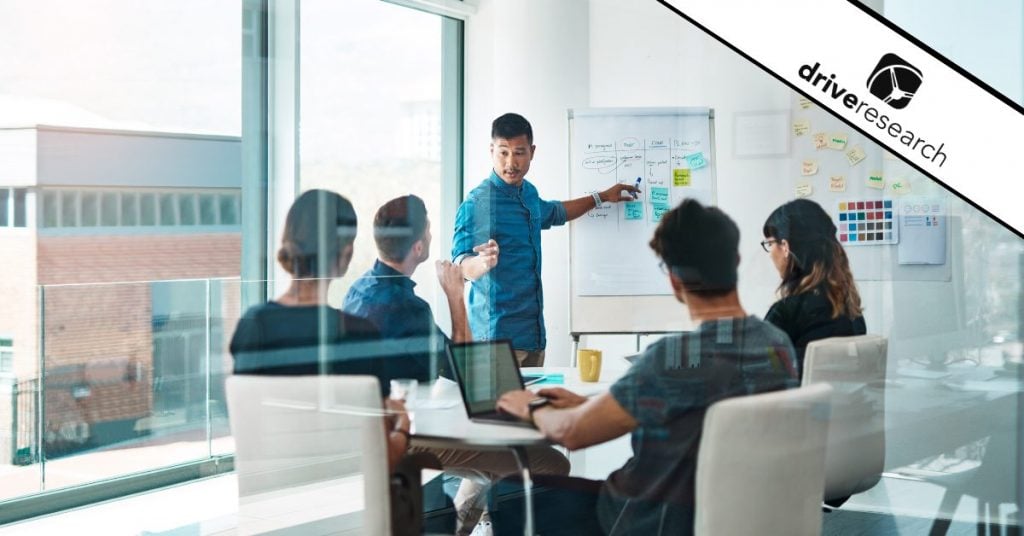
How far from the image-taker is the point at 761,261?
10.2ft

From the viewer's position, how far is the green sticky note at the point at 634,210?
3.39 metres

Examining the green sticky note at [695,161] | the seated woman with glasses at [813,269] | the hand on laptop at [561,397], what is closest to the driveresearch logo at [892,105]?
the seated woman with glasses at [813,269]

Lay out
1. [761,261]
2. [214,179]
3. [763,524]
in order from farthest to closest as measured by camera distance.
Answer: [214,179], [761,261], [763,524]

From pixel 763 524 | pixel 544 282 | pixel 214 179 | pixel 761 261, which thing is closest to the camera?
pixel 763 524

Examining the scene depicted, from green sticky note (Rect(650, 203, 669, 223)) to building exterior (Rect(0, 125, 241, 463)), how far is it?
1.32 metres

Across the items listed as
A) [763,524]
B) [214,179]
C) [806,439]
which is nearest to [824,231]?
[806,439]

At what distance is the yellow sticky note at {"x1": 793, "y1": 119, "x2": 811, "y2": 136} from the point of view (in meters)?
3.29

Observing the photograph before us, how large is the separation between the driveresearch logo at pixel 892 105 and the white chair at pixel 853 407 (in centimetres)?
61

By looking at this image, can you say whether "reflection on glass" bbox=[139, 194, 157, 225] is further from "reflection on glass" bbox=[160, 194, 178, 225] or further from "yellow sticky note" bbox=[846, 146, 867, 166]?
"yellow sticky note" bbox=[846, 146, 867, 166]

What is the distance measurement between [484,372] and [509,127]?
1128 millimetres

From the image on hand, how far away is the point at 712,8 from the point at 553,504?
1.69 metres

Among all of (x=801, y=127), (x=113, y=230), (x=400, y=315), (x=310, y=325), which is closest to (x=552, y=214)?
(x=400, y=315)

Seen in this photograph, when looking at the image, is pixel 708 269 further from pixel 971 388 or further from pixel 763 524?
pixel 971 388

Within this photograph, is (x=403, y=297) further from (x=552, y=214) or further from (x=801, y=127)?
(x=801, y=127)
